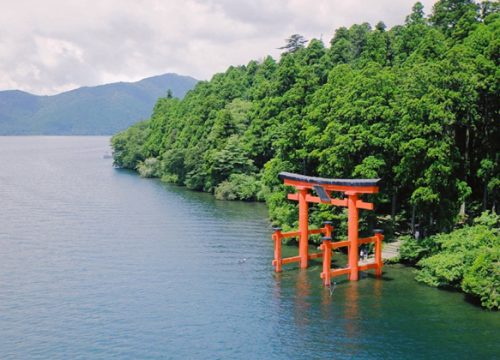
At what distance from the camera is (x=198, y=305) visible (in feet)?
94.3

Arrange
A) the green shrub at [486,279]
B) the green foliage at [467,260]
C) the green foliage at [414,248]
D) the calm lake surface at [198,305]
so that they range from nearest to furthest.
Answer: the calm lake surface at [198,305] → the green shrub at [486,279] → the green foliage at [467,260] → the green foliage at [414,248]

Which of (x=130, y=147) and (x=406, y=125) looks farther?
(x=130, y=147)

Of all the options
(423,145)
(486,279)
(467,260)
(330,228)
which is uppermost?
(423,145)

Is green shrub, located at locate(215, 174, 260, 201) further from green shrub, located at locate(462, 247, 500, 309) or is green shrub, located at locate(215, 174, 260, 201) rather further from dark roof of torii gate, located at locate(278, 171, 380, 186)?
green shrub, located at locate(462, 247, 500, 309)

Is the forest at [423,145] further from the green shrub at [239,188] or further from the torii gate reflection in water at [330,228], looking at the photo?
the green shrub at [239,188]

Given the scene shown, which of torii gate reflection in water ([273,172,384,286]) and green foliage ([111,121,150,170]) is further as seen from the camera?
green foliage ([111,121,150,170])

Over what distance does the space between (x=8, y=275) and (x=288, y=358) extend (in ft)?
64.4

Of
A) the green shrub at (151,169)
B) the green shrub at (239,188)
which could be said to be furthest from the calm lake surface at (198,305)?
the green shrub at (151,169)

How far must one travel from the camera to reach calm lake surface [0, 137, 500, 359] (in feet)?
77.5

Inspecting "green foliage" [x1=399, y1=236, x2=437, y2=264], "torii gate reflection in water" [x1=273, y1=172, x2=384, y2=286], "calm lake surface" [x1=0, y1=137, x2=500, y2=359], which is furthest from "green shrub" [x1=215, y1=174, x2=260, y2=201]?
"green foliage" [x1=399, y1=236, x2=437, y2=264]

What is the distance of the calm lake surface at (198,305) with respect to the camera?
23625 millimetres

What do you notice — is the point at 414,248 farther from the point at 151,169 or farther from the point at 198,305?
the point at 151,169

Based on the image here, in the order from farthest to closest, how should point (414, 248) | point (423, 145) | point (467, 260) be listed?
point (414, 248), point (423, 145), point (467, 260)

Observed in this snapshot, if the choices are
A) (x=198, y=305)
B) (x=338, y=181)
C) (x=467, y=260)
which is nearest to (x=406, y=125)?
(x=338, y=181)
